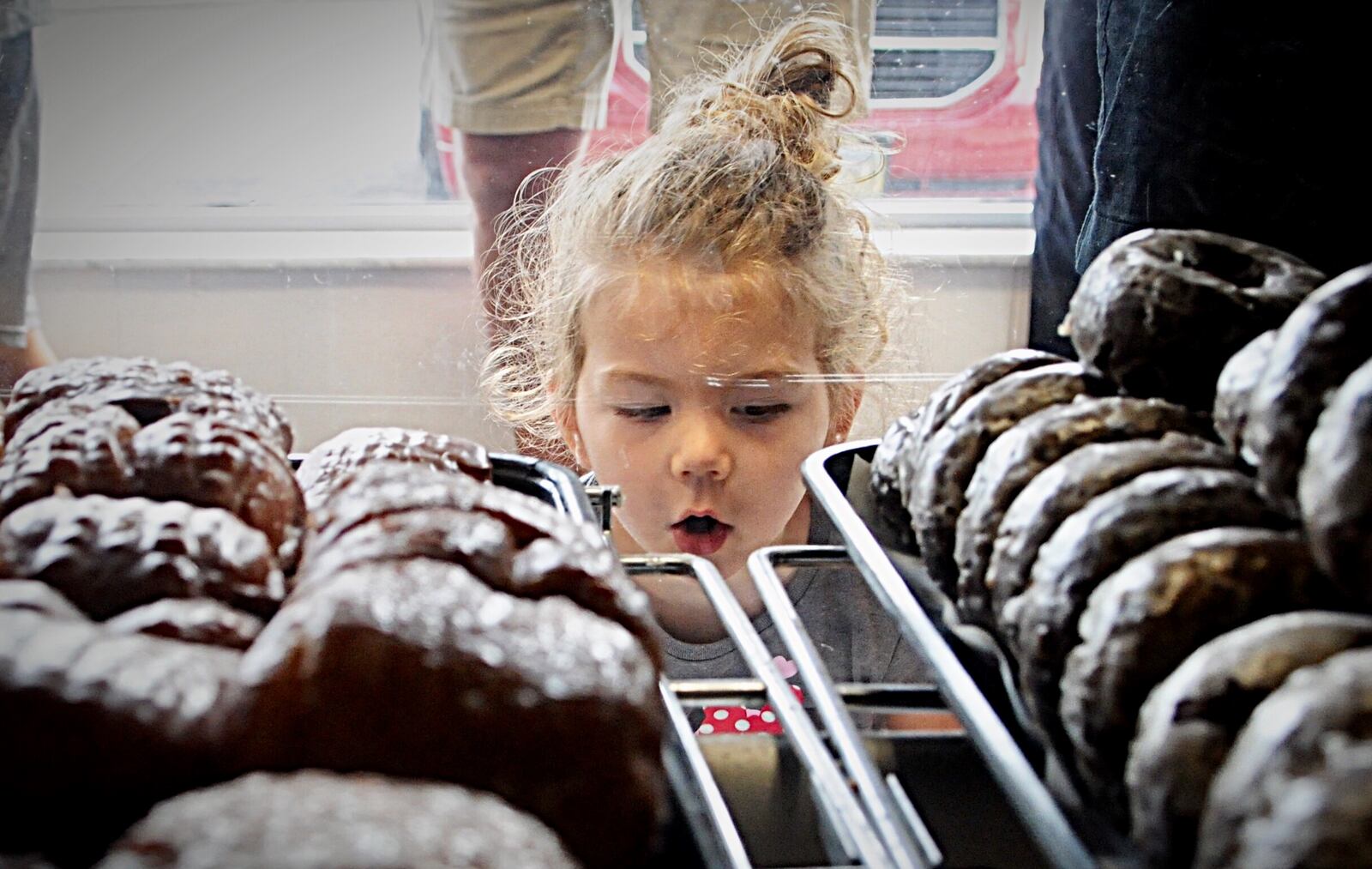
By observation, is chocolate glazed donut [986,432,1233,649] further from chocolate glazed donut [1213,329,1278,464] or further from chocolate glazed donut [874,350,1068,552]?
chocolate glazed donut [874,350,1068,552]

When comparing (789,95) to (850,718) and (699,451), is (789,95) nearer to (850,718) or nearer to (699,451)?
(699,451)

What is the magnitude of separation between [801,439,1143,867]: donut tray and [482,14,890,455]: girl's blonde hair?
398 millimetres

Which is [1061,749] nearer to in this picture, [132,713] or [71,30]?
[132,713]

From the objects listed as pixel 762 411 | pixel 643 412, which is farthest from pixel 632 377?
pixel 762 411

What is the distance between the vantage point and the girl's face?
1187 millimetres

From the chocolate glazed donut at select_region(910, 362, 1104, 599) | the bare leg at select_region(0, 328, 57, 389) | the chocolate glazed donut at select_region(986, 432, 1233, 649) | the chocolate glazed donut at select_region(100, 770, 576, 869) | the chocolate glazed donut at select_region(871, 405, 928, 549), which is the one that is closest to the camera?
the chocolate glazed donut at select_region(100, 770, 576, 869)

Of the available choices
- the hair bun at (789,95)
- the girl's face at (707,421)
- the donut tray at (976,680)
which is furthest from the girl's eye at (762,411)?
the hair bun at (789,95)

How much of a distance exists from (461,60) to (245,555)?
2.76 feet

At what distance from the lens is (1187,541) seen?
20.3 inches

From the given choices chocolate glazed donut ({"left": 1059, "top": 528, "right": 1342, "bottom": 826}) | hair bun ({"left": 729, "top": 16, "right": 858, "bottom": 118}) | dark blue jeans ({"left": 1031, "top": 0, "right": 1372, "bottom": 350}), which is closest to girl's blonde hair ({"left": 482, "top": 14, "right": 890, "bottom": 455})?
hair bun ({"left": 729, "top": 16, "right": 858, "bottom": 118})

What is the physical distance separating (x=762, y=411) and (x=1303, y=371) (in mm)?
714

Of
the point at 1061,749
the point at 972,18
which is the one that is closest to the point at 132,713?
the point at 1061,749

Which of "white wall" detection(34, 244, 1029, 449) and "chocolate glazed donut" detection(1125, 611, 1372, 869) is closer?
"chocolate glazed donut" detection(1125, 611, 1372, 869)

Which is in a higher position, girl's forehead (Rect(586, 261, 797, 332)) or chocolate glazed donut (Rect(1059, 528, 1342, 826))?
chocolate glazed donut (Rect(1059, 528, 1342, 826))
